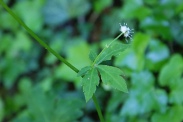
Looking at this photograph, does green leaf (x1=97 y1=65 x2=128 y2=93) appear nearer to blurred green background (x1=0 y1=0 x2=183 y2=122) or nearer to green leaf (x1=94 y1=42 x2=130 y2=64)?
green leaf (x1=94 y1=42 x2=130 y2=64)

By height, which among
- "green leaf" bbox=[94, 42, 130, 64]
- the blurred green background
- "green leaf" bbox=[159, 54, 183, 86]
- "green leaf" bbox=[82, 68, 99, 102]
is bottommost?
"green leaf" bbox=[82, 68, 99, 102]

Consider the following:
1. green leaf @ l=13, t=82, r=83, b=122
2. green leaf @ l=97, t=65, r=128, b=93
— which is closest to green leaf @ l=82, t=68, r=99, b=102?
green leaf @ l=97, t=65, r=128, b=93

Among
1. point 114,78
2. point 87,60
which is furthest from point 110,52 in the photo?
point 87,60

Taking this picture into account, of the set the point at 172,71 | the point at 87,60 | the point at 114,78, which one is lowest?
the point at 114,78

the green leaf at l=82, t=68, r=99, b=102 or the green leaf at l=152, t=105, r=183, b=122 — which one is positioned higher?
the green leaf at l=152, t=105, r=183, b=122

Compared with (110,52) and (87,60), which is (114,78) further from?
(87,60)

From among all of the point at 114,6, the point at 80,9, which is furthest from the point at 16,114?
the point at 114,6

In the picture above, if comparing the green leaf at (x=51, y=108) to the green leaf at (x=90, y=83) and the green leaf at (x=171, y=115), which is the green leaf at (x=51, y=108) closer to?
the green leaf at (x=171, y=115)

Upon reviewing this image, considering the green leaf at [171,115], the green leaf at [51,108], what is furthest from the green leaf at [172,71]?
the green leaf at [51,108]
